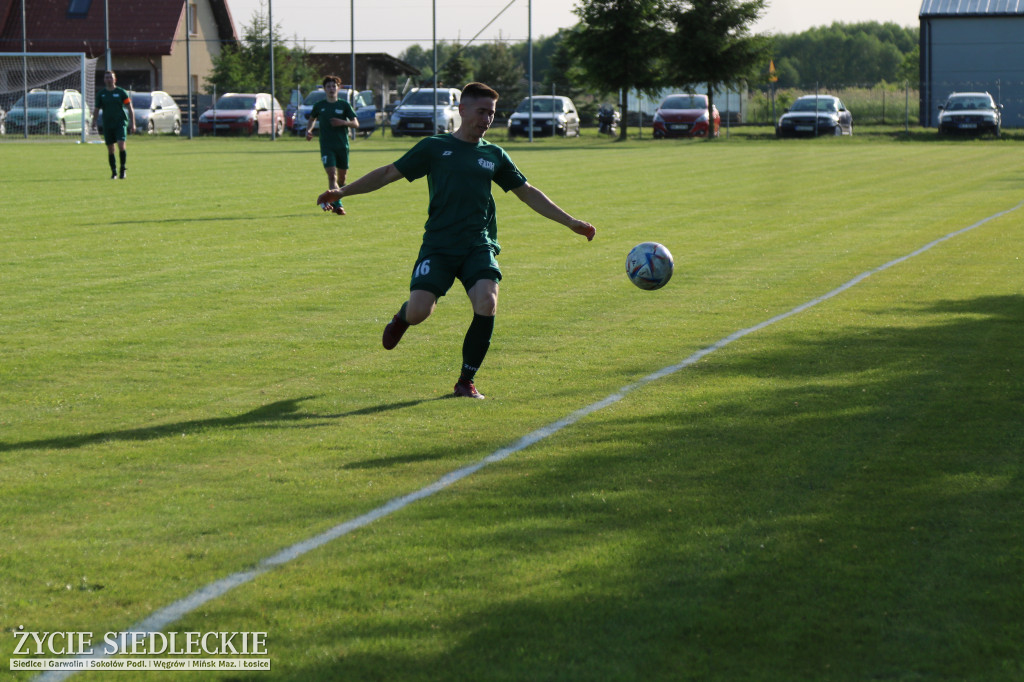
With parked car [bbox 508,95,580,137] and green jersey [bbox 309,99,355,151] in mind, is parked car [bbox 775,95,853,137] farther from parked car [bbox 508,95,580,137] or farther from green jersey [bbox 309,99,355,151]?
green jersey [bbox 309,99,355,151]

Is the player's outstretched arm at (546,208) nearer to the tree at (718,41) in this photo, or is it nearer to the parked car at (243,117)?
the parked car at (243,117)

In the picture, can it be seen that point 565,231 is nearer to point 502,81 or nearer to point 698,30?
point 698,30

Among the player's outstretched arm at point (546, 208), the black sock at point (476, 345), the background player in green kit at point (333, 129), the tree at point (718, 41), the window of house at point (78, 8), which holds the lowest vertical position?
the black sock at point (476, 345)

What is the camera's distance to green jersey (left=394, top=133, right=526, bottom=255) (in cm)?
754

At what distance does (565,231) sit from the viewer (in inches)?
663

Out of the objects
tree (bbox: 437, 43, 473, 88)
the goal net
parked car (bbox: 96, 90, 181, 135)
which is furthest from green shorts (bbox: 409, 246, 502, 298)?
tree (bbox: 437, 43, 473, 88)

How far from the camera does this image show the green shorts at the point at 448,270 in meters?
7.59

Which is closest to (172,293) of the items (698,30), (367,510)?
(367,510)

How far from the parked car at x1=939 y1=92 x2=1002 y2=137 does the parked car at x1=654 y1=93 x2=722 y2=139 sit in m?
8.85

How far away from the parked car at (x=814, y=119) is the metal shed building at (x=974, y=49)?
7952 millimetres

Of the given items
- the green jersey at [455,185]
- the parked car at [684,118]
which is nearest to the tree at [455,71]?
the parked car at [684,118]

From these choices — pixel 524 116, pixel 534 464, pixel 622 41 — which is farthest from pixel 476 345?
pixel 622 41

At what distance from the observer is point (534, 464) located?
240 inches

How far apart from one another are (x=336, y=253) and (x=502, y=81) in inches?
2035
